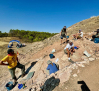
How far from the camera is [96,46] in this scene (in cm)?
514

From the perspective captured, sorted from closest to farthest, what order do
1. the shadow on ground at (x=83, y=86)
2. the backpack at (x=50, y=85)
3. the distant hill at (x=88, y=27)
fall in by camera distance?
the shadow on ground at (x=83, y=86) < the backpack at (x=50, y=85) < the distant hill at (x=88, y=27)

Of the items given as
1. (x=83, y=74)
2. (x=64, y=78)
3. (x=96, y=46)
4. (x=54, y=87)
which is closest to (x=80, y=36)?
(x=96, y=46)

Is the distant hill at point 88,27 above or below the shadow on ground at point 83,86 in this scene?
above

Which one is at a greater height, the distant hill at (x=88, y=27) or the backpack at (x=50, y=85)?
the distant hill at (x=88, y=27)

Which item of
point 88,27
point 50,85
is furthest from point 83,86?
point 88,27

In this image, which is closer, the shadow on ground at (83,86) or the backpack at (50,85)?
the shadow on ground at (83,86)

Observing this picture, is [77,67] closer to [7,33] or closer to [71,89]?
[71,89]

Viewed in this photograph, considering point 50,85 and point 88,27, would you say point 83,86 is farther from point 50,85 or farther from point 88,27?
point 88,27

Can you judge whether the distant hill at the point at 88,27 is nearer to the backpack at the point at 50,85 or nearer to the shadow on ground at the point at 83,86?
the shadow on ground at the point at 83,86

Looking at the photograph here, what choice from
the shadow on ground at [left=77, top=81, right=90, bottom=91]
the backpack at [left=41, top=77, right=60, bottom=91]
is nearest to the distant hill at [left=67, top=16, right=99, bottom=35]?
the shadow on ground at [left=77, top=81, right=90, bottom=91]

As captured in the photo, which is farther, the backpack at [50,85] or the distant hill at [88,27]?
the distant hill at [88,27]

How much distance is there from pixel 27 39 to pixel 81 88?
21.8 m

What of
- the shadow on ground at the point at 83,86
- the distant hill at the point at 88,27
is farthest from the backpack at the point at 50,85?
the distant hill at the point at 88,27

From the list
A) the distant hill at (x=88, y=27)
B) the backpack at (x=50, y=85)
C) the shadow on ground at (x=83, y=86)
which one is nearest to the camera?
the shadow on ground at (x=83, y=86)
